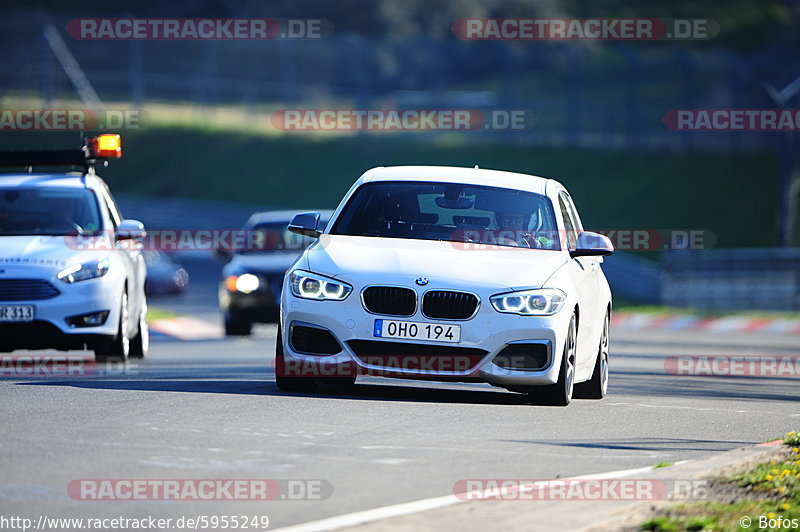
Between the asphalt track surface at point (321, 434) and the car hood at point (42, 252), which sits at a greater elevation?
the car hood at point (42, 252)

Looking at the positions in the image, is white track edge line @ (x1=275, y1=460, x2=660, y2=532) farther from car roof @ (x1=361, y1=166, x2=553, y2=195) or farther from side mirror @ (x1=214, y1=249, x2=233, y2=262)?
side mirror @ (x1=214, y1=249, x2=233, y2=262)

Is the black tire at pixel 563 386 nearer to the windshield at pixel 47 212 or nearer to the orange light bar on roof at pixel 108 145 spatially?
the windshield at pixel 47 212

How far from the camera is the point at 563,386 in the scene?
11297mm

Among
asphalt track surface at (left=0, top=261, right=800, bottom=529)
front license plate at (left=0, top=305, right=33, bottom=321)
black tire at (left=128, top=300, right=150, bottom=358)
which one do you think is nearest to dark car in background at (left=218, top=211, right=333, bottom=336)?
black tire at (left=128, top=300, right=150, bottom=358)

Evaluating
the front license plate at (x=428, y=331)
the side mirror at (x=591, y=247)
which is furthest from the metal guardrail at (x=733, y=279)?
the front license plate at (x=428, y=331)

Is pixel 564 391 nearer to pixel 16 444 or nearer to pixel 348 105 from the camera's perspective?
pixel 16 444

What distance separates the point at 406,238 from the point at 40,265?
3.70 meters

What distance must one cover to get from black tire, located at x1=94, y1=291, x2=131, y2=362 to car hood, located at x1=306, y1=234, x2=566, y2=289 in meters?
3.36

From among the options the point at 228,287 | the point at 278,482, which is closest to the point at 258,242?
the point at 228,287

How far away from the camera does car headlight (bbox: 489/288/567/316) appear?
10.9 meters

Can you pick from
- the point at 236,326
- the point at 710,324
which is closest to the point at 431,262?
the point at 236,326

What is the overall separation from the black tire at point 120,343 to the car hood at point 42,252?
1.77 ft

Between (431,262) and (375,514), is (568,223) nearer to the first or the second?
(431,262)

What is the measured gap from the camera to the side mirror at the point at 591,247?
38.9ft
